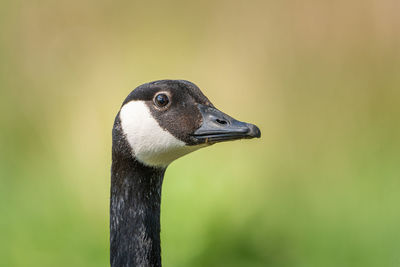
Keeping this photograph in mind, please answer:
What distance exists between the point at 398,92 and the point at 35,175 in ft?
10.5

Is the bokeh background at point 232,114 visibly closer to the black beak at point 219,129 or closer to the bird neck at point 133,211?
the bird neck at point 133,211

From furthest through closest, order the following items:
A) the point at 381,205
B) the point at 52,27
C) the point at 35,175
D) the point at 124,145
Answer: the point at 52,27, the point at 35,175, the point at 381,205, the point at 124,145

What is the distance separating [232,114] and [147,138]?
9.56 feet

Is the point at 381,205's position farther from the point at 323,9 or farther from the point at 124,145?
the point at 124,145

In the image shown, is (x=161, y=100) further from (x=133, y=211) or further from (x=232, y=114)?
(x=232, y=114)

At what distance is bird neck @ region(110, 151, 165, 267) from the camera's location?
2.47 m

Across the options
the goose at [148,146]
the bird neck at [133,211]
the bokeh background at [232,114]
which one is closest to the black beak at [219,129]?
the goose at [148,146]

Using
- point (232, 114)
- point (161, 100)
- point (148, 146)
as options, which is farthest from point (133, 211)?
point (232, 114)

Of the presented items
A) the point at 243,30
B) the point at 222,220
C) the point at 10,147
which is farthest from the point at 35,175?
the point at 243,30

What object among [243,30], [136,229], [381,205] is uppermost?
[243,30]

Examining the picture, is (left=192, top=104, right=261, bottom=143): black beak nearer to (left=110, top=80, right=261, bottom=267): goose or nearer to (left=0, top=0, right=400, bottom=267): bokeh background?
(left=110, top=80, right=261, bottom=267): goose

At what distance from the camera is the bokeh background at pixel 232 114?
4527 millimetres

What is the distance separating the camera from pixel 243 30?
582cm

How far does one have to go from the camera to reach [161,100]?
2.45 meters
